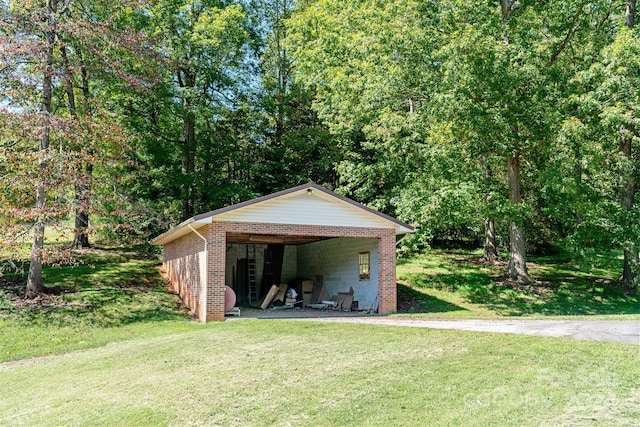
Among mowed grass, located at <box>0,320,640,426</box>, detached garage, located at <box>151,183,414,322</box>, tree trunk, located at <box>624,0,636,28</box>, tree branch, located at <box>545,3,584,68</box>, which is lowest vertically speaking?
mowed grass, located at <box>0,320,640,426</box>

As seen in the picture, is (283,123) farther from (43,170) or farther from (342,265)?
(43,170)

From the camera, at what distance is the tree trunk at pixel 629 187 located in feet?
64.1

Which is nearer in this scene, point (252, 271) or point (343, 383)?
point (343, 383)

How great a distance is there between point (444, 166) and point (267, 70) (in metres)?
17.0

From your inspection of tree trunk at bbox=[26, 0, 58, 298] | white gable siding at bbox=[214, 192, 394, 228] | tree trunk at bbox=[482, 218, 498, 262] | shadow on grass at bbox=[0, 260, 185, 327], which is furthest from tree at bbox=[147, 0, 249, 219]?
tree trunk at bbox=[482, 218, 498, 262]

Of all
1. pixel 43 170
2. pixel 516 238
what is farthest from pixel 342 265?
pixel 43 170

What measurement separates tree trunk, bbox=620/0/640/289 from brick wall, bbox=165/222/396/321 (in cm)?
931

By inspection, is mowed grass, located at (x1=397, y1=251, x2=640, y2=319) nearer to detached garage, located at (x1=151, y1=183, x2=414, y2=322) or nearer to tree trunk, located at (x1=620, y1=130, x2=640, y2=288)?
tree trunk, located at (x1=620, y1=130, x2=640, y2=288)

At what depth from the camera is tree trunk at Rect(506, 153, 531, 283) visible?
68.1 feet

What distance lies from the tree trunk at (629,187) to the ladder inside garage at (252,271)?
14893 millimetres

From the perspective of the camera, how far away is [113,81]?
71.6 feet

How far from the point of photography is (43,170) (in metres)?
14.9

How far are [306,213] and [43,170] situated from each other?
776cm

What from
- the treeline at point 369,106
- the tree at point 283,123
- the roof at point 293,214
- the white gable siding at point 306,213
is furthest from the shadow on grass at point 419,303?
the tree at point 283,123
